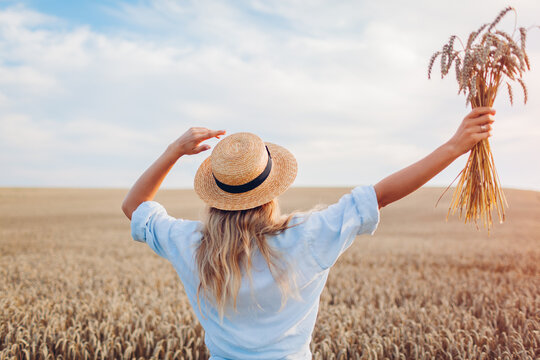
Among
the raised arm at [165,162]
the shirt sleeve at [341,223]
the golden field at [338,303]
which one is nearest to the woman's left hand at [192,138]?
the raised arm at [165,162]

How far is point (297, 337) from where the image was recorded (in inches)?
71.6

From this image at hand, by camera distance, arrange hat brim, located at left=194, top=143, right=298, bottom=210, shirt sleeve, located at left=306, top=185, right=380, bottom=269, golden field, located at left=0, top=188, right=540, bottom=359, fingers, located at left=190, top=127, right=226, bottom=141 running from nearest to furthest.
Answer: shirt sleeve, located at left=306, top=185, right=380, bottom=269, hat brim, located at left=194, top=143, right=298, bottom=210, fingers, located at left=190, top=127, right=226, bottom=141, golden field, located at left=0, top=188, right=540, bottom=359

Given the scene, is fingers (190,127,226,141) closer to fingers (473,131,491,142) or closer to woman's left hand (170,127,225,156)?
woman's left hand (170,127,225,156)

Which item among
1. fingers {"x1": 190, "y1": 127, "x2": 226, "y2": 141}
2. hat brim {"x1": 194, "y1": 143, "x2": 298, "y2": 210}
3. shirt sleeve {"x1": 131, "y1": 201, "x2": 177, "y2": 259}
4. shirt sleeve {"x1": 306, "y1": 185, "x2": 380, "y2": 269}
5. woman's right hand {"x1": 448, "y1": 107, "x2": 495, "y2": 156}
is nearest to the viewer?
shirt sleeve {"x1": 306, "y1": 185, "x2": 380, "y2": 269}

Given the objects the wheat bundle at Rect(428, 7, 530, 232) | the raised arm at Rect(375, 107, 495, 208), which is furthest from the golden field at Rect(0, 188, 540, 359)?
the raised arm at Rect(375, 107, 495, 208)

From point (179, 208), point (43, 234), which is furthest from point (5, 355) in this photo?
point (179, 208)

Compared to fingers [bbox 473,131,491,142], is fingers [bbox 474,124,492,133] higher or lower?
higher

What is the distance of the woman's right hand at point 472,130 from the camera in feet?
5.57

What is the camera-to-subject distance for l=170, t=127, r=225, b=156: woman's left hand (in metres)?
2.11

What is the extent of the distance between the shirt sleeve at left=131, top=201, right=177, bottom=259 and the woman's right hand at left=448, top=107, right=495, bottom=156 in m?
1.39

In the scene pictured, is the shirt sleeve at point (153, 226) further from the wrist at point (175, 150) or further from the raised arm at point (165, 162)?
the wrist at point (175, 150)

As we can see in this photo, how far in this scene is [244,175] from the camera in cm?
187

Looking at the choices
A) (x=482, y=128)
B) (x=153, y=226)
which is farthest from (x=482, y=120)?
(x=153, y=226)

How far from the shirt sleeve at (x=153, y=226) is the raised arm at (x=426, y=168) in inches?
41.1
